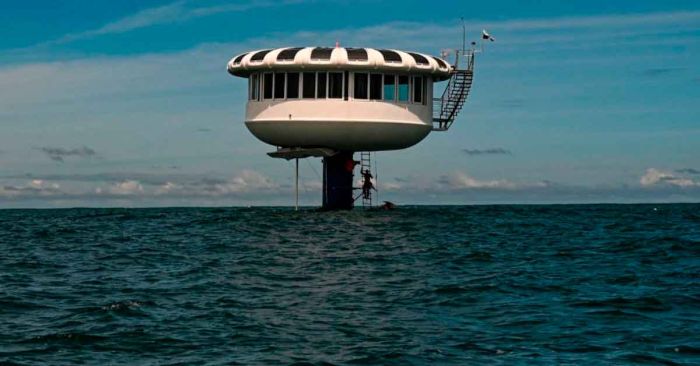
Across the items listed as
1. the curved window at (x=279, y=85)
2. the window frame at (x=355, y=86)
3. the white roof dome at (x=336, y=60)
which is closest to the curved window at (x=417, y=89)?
the white roof dome at (x=336, y=60)

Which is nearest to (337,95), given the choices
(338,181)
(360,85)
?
(360,85)

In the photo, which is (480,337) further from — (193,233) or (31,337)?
(193,233)

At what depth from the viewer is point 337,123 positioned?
151 ft

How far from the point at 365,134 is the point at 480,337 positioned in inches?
1274

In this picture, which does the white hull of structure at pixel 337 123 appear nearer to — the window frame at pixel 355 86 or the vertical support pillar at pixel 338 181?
the window frame at pixel 355 86

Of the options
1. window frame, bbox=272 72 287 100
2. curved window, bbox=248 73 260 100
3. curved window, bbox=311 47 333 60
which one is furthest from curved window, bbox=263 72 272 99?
curved window, bbox=311 47 333 60

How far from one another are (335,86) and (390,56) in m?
3.10

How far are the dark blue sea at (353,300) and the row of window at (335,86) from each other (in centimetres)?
1289

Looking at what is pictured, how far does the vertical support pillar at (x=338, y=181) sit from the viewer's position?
162ft

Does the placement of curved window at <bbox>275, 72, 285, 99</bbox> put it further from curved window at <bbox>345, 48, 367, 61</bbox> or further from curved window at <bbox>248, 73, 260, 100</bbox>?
curved window at <bbox>345, 48, 367, 61</bbox>

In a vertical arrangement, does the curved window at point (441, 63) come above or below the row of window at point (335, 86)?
above

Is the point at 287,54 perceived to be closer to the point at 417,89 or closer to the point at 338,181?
the point at 417,89

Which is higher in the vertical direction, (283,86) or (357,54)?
(357,54)

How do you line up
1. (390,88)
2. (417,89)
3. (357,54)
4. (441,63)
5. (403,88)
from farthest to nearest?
(441,63) < (417,89) < (403,88) < (390,88) < (357,54)
